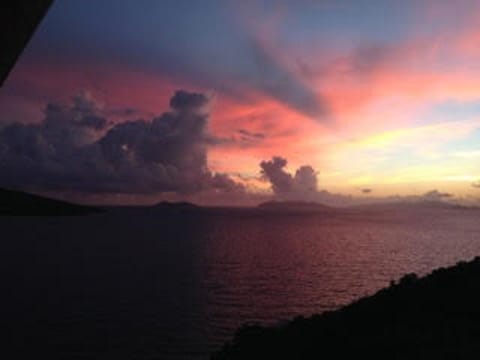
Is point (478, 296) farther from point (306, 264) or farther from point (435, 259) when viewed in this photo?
point (435, 259)

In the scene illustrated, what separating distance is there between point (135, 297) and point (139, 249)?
61117mm

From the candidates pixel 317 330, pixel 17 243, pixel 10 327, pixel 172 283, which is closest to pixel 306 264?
pixel 172 283

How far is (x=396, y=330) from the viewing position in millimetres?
20797

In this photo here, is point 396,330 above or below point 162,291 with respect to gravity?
above

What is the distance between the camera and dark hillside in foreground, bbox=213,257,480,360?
57.4ft

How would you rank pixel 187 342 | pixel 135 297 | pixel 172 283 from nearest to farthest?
pixel 187 342
pixel 135 297
pixel 172 283

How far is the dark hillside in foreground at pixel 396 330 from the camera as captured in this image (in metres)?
17.5

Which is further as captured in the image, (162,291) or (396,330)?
(162,291)

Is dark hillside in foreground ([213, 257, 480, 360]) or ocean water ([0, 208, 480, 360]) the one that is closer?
dark hillside in foreground ([213, 257, 480, 360])

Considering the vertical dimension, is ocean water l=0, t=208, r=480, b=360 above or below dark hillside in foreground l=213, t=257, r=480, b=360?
below

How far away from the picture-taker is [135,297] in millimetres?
56656

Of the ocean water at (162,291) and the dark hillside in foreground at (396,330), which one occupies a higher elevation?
the dark hillside in foreground at (396,330)

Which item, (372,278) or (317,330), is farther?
(372,278)

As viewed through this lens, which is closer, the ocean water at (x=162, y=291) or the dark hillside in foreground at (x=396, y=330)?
the dark hillside in foreground at (x=396, y=330)
